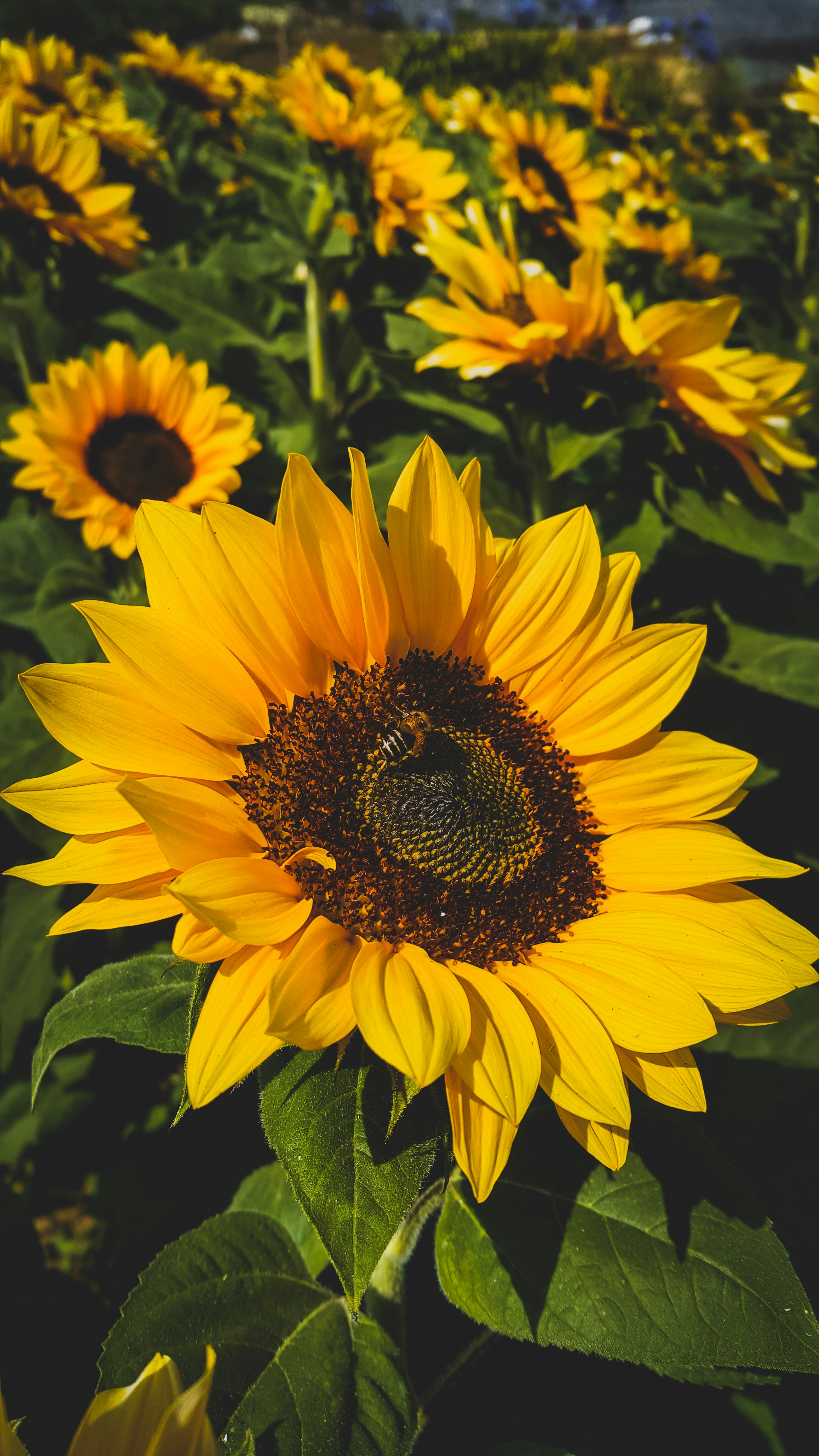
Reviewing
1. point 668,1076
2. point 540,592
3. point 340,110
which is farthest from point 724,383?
point 340,110

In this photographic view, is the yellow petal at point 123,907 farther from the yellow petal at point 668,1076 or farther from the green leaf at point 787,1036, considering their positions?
the green leaf at point 787,1036

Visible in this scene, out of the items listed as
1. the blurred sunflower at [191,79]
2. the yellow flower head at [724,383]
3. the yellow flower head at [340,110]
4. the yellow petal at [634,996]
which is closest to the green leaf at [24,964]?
the yellow petal at [634,996]

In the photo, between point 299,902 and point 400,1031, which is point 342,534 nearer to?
point 299,902

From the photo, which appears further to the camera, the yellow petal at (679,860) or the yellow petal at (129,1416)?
the yellow petal at (679,860)

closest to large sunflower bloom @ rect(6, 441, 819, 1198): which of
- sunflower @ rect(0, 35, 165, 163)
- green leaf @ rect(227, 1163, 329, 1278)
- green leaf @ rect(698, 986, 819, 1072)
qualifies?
green leaf @ rect(227, 1163, 329, 1278)

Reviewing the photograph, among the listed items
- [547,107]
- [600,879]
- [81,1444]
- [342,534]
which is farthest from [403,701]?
[547,107]
